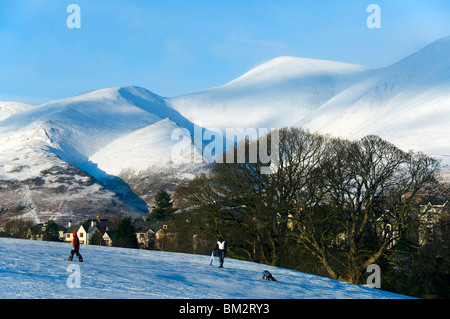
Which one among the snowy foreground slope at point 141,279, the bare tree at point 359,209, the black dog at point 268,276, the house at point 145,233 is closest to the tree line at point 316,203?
the bare tree at point 359,209

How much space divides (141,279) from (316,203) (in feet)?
85.4

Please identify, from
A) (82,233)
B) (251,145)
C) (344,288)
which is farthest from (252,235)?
(82,233)

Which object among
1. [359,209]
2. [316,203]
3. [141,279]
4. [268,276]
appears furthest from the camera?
[316,203]

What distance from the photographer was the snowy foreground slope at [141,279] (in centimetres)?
2311

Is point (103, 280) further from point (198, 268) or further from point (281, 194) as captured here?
point (281, 194)

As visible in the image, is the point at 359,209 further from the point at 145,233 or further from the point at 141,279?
the point at 145,233

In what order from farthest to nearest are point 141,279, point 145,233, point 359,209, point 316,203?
1. point 145,233
2. point 316,203
3. point 359,209
4. point 141,279

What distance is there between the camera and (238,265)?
36531 mm

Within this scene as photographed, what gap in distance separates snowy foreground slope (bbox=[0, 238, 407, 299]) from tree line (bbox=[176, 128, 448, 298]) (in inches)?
480

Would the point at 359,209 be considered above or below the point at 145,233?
above

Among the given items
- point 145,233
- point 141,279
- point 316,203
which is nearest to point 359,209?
point 316,203

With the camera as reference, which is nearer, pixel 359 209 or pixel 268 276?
pixel 268 276

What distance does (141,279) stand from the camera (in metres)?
27.1
